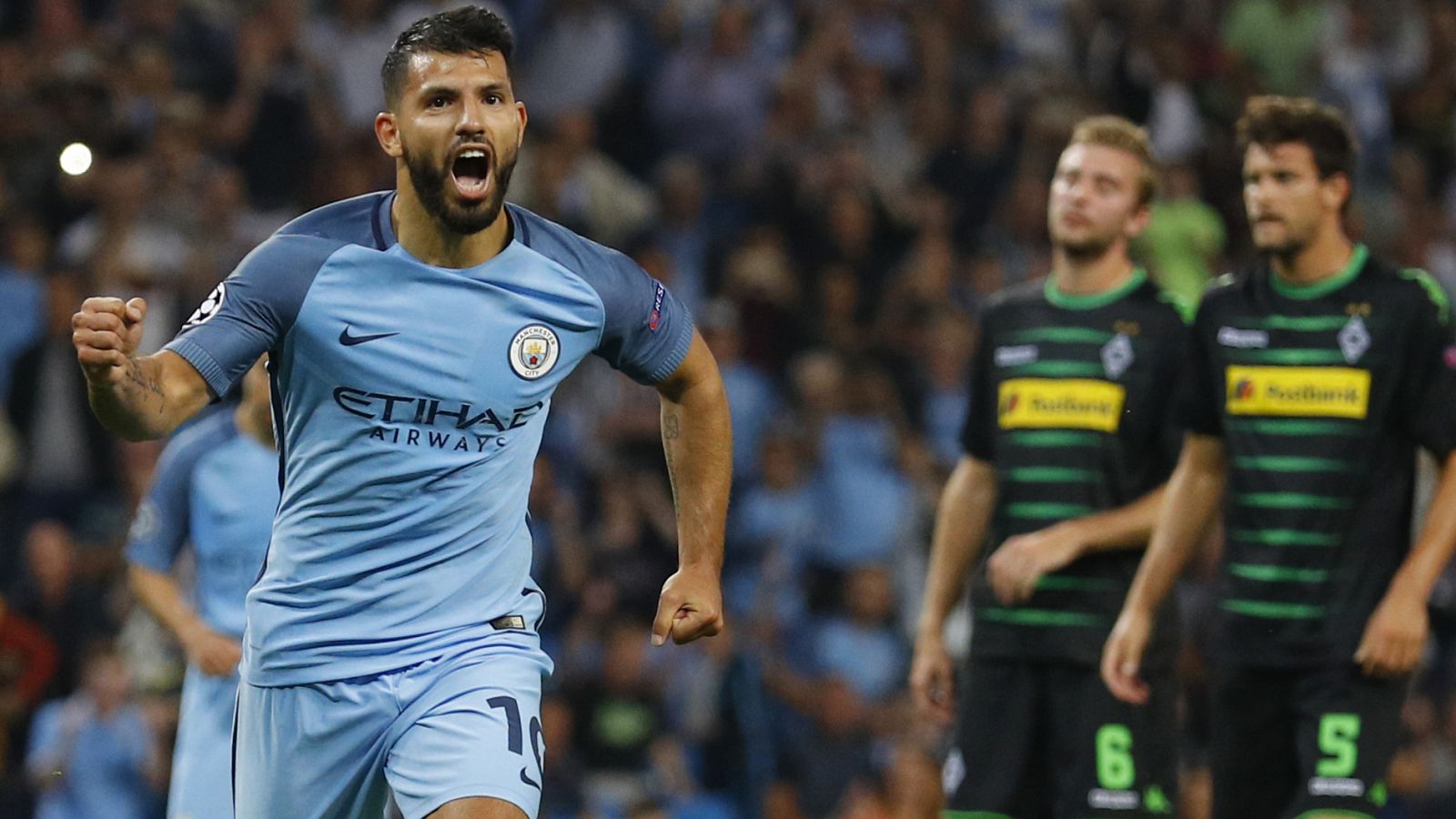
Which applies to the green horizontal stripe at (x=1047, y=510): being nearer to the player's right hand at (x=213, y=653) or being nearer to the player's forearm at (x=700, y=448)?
the player's forearm at (x=700, y=448)

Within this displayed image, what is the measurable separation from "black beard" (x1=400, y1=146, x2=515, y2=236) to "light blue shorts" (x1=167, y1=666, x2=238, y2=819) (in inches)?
103

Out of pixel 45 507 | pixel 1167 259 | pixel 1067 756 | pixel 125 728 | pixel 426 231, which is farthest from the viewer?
pixel 1167 259

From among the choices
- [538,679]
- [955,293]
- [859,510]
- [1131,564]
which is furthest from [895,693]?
[538,679]

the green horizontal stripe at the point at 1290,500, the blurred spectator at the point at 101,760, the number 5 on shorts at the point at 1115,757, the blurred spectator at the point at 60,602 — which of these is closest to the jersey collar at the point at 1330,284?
the green horizontal stripe at the point at 1290,500

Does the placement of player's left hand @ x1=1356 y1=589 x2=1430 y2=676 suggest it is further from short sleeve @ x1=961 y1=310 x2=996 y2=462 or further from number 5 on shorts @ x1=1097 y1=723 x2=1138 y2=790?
short sleeve @ x1=961 y1=310 x2=996 y2=462

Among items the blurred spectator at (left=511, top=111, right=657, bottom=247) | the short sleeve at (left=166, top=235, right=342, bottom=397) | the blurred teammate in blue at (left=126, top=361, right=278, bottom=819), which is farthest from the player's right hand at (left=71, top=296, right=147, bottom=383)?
the blurred spectator at (left=511, top=111, right=657, bottom=247)

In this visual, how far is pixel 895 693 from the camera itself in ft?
38.7

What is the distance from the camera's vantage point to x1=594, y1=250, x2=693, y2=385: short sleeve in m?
5.07

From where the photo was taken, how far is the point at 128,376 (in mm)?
4195

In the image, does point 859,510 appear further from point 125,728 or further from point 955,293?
point 125,728

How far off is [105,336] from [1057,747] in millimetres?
3665

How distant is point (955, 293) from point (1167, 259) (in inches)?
52.2

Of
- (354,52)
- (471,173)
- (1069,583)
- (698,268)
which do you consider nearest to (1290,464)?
(1069,583)

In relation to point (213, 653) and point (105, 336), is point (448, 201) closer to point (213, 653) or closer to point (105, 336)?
point (105, 336)
